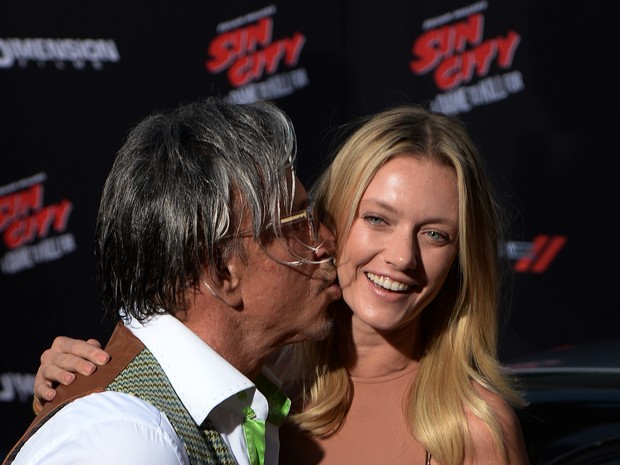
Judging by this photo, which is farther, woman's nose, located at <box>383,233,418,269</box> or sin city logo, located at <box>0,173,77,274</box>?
sin city logo, located at <box>0,173,77,274</box>

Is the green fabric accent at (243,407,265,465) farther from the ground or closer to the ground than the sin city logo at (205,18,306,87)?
closer to the ground

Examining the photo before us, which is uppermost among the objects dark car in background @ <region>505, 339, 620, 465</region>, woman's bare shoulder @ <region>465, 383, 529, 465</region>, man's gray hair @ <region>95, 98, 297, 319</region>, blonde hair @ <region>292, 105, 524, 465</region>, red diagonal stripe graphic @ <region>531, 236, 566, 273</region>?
man's gray hair @ <region>95, 98, 297, 319</region>

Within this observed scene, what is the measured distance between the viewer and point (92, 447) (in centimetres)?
161

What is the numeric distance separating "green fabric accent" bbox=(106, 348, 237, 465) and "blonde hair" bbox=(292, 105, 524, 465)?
0.68 m

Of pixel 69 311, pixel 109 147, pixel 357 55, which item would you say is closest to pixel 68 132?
pixel 109 147

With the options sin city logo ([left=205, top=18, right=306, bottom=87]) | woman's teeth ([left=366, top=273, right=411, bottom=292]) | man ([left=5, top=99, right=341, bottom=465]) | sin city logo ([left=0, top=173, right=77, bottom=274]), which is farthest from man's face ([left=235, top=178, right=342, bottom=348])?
sin city logo ([left=205, top=18, right=306, bottom=87])

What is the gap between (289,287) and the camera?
2.19m

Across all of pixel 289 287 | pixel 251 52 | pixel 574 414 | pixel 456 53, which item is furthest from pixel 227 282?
pixel 456 53

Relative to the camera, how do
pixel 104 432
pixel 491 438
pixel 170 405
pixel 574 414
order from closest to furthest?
pixel 104 432 → pixel 170 405 → pixel 491 438 → pixel 574 414

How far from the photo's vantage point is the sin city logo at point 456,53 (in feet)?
16.5

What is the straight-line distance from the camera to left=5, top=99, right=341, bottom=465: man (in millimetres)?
1833

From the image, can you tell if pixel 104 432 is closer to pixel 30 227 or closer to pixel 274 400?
pixel 274 400

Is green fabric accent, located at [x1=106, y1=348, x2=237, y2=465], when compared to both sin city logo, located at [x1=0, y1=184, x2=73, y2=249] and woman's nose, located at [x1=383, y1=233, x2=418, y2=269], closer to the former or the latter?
woman's nose, located at [x1=383, y1=233, x2=418, y2=269]

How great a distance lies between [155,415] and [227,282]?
414 mm
